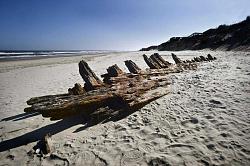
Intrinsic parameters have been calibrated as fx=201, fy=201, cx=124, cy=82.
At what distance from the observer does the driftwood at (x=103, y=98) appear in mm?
4621

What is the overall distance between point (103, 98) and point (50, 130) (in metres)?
1.58

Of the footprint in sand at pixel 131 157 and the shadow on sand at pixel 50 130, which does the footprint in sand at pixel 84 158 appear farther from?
the shadow on sand at pixel 50 130

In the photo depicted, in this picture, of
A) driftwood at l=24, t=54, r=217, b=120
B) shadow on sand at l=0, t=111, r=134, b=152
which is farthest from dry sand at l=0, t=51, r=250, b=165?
driftwood at l=24, t=54, r=217, b=120

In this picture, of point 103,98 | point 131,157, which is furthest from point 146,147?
point 103,98

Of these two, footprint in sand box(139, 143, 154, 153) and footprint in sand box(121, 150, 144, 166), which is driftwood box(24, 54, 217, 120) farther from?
footprint in sand box(121, 150, 144, 166)

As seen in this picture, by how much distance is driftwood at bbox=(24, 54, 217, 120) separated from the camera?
15.2ft

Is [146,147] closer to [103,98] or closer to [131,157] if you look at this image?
[131,157]

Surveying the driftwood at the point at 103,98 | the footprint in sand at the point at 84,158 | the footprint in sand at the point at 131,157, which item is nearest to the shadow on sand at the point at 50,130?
the driftwood at the point at 103,98

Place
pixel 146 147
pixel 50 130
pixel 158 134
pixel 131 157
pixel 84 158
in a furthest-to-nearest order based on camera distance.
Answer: pixel 50 130, pixel 158 134, pixel 146 147, pixel 84 158, pixel 131 157

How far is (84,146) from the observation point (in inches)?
166

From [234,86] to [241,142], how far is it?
3.06 metres

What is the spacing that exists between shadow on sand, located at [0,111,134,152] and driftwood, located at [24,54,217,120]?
11 cm

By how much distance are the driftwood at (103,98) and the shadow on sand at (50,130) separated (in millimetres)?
110

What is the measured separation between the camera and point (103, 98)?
524 centimetres
